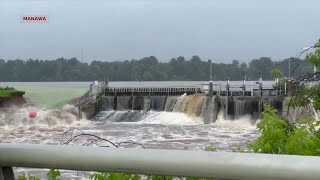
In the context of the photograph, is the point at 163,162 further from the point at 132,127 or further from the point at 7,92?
the point at 7,92

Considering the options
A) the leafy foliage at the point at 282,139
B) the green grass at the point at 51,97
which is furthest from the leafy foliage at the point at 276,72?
the green grass at the point at 51,97

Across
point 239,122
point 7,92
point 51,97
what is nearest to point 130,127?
point 239,122

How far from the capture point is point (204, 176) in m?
1.74

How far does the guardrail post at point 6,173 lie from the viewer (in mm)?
2006

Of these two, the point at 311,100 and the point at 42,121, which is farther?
the point at 42,121

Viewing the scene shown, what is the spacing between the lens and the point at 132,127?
120 ft

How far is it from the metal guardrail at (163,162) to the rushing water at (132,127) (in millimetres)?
25326

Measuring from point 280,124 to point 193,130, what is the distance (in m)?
31.3

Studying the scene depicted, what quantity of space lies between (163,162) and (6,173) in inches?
25.7

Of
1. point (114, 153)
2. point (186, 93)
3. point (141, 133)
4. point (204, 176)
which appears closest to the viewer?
point (204, 176)

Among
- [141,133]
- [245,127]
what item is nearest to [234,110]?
[245,127]

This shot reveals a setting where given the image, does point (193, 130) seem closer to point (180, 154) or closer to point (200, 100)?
point (200, 100)

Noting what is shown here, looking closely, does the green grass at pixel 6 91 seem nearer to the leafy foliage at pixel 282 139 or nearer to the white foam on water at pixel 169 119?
the white foam on water at pixel 169 119

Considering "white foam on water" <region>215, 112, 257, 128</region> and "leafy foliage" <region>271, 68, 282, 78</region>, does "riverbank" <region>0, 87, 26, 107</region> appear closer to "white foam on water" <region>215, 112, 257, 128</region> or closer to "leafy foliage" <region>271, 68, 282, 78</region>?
"white foam on water" <region>215, 112, 257, 128</region>
